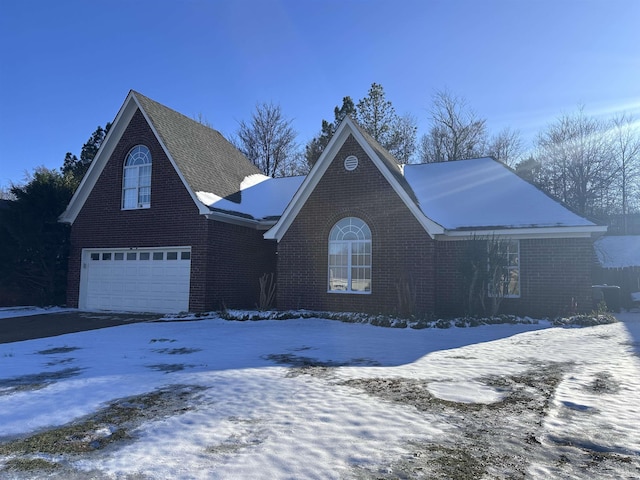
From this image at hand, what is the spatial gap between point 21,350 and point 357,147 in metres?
10.4

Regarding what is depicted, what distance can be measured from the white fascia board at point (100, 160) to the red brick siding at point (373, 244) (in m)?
7.75

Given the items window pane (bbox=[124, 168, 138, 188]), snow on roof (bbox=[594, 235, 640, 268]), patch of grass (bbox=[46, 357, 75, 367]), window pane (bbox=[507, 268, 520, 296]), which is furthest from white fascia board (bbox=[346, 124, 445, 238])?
snow on roof (bbox=[594, 235, 640, 268])

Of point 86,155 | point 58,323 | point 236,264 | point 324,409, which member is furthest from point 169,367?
point 86,155

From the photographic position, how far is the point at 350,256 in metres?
14.6

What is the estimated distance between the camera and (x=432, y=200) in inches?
614

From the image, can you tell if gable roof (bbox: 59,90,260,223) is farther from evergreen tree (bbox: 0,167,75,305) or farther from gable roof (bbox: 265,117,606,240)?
gable roof (bbox: 265,117,606,240)

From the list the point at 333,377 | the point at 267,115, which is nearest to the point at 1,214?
the point at 333,377

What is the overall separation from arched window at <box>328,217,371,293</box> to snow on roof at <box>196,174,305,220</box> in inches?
138

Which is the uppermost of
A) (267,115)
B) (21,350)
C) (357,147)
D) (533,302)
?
(267,115)

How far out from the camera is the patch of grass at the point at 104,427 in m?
4.19

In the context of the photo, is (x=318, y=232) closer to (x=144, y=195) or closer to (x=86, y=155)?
(x=144, y=195)

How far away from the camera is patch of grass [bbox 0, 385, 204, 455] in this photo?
4.19 meters

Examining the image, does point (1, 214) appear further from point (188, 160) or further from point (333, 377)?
point (333, 377)

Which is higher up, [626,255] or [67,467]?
[626,255]
